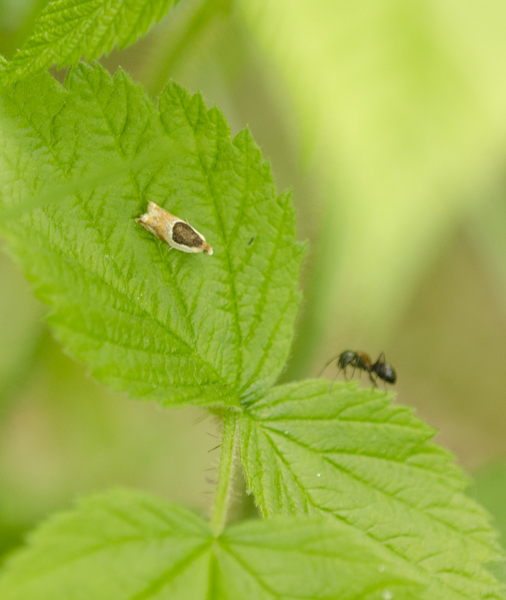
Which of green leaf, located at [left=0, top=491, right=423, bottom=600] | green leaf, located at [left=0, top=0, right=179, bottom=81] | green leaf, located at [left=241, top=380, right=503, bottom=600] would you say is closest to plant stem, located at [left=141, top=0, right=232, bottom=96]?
green leaf, located at [left=0, top=0, right=179, bottom=81]

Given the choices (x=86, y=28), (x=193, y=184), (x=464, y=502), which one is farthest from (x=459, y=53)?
(x=464, y=502)

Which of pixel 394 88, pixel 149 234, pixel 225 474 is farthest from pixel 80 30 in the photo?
pixel 225 474

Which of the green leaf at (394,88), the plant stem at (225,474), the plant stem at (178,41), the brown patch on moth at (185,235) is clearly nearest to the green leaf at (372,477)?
the plant stem at (225,474)

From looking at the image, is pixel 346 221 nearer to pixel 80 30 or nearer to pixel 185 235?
pixel 185 235

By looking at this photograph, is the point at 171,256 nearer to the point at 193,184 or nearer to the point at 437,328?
the point at 193,184

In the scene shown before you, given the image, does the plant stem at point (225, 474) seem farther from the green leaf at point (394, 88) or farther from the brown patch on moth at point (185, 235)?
the green leaf at point (394, 88)
